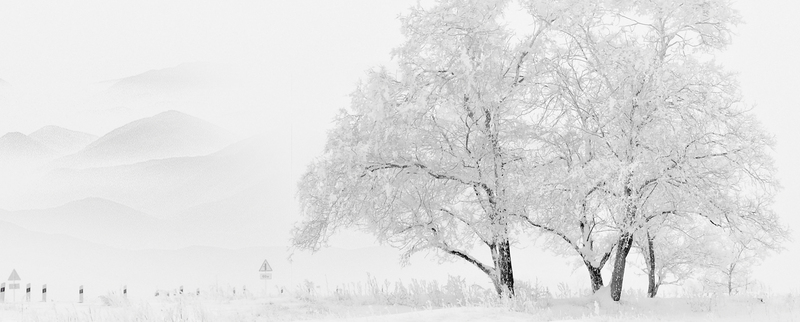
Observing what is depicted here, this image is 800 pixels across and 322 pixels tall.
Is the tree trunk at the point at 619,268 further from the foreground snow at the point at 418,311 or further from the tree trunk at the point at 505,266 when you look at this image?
the tree trunk at the point at 505,266

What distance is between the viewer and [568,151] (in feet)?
55.0

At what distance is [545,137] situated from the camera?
1681 cm

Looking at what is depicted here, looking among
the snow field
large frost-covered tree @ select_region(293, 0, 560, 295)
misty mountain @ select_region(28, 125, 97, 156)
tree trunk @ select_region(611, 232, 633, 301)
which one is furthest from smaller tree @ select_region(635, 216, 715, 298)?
misty mountain @ select_region(28, 125, 97, 156)

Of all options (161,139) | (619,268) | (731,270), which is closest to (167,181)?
(161,139)

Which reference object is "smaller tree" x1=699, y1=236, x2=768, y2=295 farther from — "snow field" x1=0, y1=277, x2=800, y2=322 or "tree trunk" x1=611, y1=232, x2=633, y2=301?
"tree trunk" x1=611, y1=232, x2=633, y2=301

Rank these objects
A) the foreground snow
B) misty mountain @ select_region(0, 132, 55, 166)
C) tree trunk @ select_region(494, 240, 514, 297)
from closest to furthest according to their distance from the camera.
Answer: the foreground snow
tree trunk @ select_region(494, 240, 514, 297)
misty mountain @ select_region(0, 132, 55, 166)

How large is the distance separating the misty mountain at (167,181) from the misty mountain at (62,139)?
354 centimetres

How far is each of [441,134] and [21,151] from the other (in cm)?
10764

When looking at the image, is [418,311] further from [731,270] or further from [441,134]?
[731,270]

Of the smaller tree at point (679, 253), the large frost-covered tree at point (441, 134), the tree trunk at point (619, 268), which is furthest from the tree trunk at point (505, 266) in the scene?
the smaller tree at point (679, 253)

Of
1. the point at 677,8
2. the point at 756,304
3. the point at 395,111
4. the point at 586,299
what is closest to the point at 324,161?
the point at 395,111

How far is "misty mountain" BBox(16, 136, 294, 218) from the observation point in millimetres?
114500

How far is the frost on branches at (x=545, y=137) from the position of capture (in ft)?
49.0

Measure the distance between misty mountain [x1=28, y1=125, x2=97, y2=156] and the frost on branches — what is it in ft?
349
